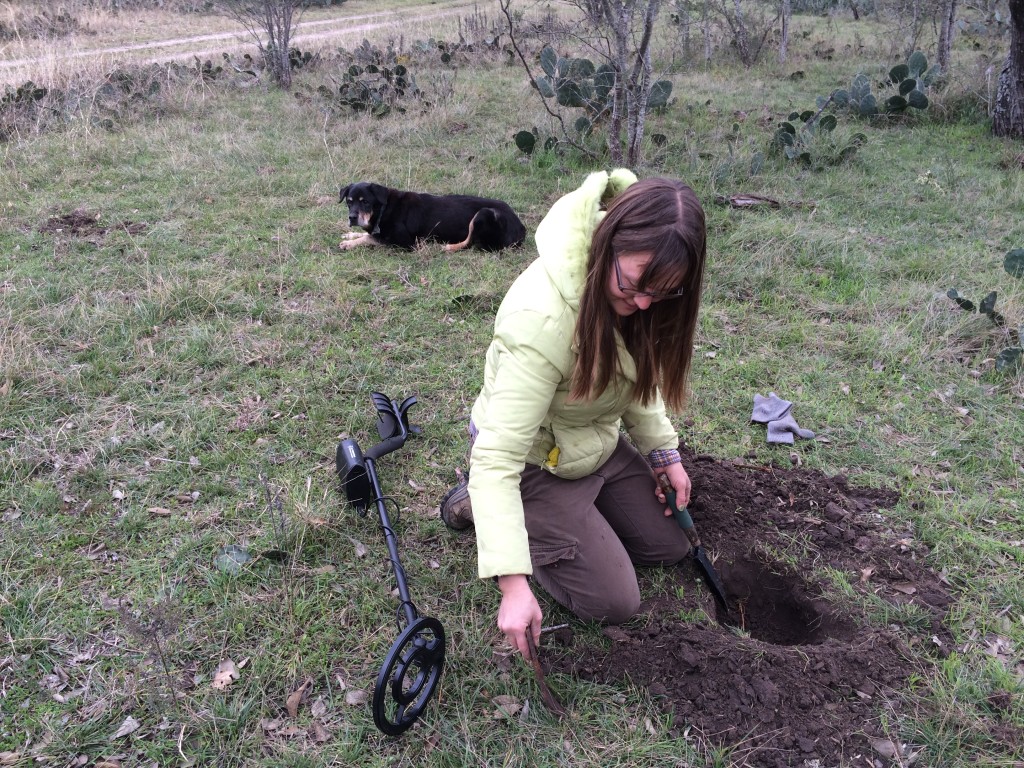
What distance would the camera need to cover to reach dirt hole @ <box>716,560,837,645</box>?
264 cm

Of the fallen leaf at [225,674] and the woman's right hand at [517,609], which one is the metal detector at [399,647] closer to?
the woman's right hand at [517,609]

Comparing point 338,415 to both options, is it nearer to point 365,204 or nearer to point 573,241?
point 573,241

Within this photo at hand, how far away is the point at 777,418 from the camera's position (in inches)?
145

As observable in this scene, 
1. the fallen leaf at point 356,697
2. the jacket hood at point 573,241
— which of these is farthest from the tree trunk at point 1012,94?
the fallen leaf at point 356,697

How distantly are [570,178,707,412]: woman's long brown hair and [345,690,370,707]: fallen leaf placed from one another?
121 centimetres

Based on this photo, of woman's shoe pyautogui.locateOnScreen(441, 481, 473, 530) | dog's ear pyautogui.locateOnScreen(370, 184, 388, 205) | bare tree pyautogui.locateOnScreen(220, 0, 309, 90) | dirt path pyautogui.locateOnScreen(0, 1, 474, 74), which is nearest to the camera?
woman's shoe pyautogui.locateOnScreen(441, 481, 473, 530)

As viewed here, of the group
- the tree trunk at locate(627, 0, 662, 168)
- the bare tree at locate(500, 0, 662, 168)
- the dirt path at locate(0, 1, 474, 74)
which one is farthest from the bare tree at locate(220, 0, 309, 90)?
the tree trunk at locate(627, 0, 662, 168)

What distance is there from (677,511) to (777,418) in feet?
4.03

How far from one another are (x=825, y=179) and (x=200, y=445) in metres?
6.24

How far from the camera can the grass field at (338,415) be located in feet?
7.34

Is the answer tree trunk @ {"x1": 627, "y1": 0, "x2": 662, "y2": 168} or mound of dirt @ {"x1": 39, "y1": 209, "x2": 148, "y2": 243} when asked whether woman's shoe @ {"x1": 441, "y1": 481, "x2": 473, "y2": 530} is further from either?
tree trunk @ {"x1": 627, "y1": 0, "x2": 662, "y2": 168}

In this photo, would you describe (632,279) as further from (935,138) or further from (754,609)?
(935,138)

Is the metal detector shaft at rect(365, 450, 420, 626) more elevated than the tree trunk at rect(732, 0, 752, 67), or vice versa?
the tree trunk at rect(732, 0, 752, 67)

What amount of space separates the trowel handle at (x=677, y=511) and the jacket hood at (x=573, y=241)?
3.27 ft
